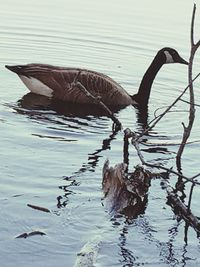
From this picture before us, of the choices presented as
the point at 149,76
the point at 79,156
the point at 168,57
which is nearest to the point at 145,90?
the point at 149,76

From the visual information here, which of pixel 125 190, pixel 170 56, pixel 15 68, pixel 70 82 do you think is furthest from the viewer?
pixel 170 56

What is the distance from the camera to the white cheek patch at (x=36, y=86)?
A: 38.9 ft

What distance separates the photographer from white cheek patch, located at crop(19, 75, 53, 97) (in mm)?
11852

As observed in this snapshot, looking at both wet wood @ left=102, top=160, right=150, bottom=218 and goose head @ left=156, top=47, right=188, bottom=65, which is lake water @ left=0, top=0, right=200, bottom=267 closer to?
wet wood @ left=102, top=160, right=150, bottom=218

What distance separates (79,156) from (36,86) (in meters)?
3.47

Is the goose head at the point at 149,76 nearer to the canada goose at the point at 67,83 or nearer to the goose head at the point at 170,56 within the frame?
the goose head at the point at 170,56

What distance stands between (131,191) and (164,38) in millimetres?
11400

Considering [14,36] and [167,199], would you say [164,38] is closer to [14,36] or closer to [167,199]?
[14,36]

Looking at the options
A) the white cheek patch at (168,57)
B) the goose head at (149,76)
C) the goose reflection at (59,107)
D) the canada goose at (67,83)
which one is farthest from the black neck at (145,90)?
the white cheek patch at (168,57)

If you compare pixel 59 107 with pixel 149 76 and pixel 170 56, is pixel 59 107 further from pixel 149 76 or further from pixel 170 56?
pixel 170 56

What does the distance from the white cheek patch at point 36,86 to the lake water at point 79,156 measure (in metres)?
0.23

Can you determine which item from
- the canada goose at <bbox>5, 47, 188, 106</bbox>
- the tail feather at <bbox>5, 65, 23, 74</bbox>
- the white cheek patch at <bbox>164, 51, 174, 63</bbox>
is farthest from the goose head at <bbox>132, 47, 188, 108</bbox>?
the tail feather at <bbox>5, 65, 23, 74</bbox>

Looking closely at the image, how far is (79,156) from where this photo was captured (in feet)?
28.5

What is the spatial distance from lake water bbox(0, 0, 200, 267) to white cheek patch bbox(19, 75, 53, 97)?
0.23m
